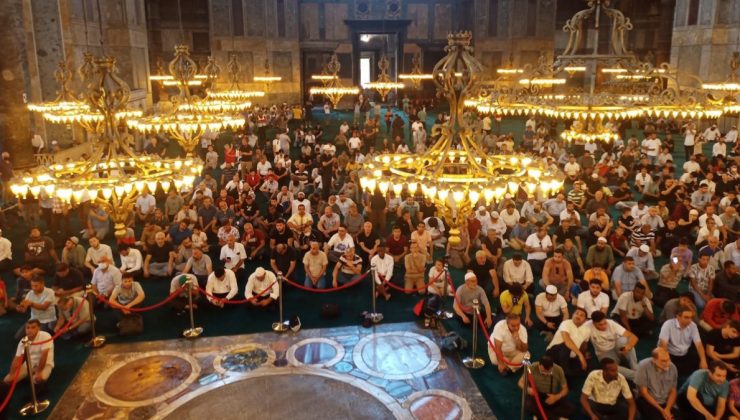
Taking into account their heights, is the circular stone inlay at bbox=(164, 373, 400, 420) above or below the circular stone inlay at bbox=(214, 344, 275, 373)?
below

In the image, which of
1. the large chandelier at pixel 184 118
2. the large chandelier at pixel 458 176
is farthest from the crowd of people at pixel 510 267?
the large chandelier at pixel 184 118

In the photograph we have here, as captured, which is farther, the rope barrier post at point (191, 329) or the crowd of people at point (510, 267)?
the rope barrier post at point (191, 329)

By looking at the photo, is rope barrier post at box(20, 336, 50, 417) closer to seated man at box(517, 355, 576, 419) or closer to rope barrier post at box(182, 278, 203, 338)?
rope barrier post at box(182, 278, 203, 338)

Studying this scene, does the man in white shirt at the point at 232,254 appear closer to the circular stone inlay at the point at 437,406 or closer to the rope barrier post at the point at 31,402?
the rope barrier post at the point at 31,402

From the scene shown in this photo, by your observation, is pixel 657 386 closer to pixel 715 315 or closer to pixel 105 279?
pixel 715 315

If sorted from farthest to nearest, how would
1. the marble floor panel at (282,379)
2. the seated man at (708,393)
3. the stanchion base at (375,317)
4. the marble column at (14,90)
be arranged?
the marble column at (14,90) < the stanchion base at (375,317) < the marble floor panel at (282,379) < the seated man at (708,393)

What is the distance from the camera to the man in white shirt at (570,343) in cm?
762

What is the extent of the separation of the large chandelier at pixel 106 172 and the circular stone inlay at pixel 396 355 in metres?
3.47

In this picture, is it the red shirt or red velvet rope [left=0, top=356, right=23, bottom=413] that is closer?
red velvet rope [left=0, top=356, right=23, bottom=413]

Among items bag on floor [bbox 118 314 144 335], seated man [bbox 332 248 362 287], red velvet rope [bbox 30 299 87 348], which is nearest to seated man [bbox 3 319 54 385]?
red velvet rope [bbox 30 299 87 348]

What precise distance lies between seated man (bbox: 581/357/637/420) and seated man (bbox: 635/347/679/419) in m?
0.17

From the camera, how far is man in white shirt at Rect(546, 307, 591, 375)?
762 cm

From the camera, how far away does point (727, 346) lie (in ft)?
24.9

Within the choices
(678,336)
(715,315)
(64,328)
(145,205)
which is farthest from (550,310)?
(145,205)
